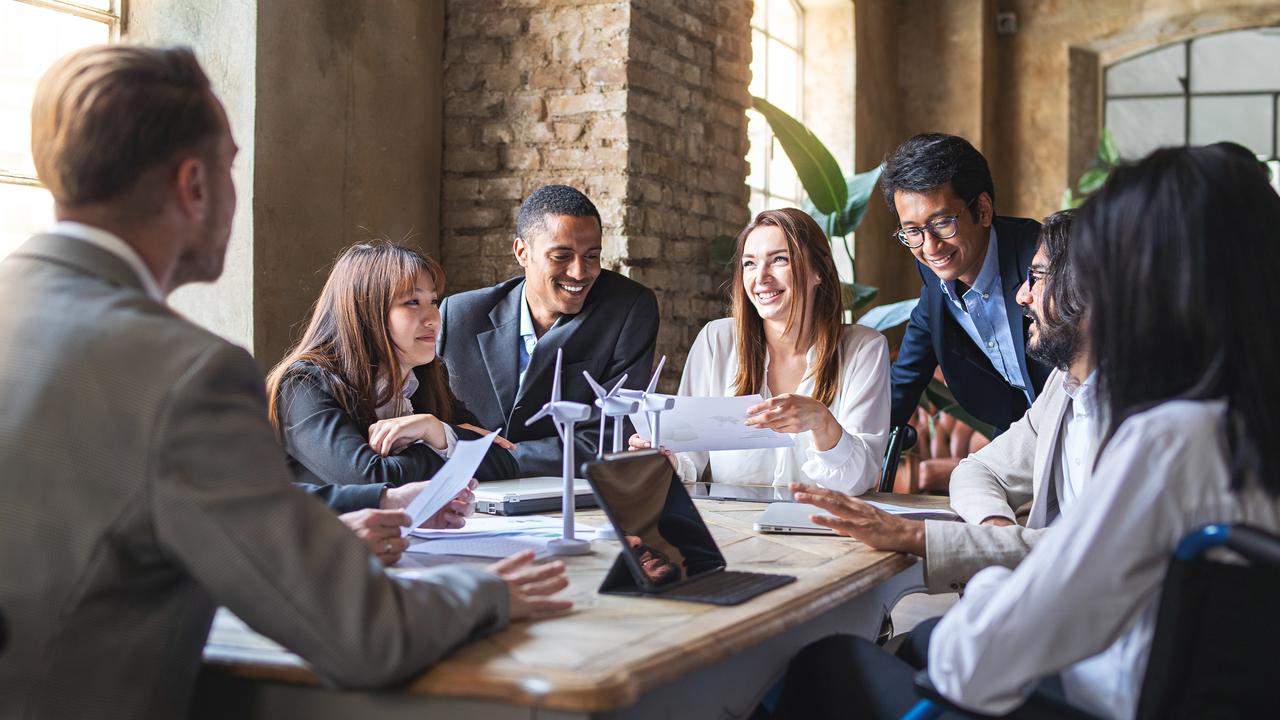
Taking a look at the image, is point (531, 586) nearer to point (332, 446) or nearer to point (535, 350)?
point (332, 446)

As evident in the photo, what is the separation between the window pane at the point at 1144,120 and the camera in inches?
380

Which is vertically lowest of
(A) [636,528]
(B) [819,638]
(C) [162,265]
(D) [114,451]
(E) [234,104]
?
(B) [819,638]

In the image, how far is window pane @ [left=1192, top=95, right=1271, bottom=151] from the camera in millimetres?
9617

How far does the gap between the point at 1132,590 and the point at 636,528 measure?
736 mm

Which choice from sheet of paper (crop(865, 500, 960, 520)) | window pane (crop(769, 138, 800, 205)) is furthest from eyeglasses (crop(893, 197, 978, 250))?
window pane (crop(769, 138, 800, 205))

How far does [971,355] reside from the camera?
3.88m

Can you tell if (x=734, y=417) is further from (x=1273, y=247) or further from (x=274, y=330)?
(x=274, y=330)

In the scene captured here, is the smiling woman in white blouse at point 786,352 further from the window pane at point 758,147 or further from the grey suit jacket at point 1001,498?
the window pane at point 758,147

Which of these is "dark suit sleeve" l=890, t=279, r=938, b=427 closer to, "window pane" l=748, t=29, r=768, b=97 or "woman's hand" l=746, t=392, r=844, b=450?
"woman's hand" l=746, t=392, r=844, b=450

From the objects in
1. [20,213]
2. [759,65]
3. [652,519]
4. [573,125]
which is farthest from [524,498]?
[759,65]

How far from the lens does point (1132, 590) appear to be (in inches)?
53.7

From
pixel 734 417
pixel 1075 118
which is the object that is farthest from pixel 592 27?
pixel 1075 118

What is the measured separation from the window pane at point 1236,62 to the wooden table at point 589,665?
30.1 feet

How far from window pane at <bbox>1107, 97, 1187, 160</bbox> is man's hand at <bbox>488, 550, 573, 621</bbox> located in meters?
9.05
